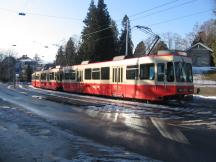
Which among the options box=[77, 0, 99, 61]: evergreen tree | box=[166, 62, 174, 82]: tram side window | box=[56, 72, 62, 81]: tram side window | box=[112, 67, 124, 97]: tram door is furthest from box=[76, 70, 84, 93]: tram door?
box=[77, 0, 99, 61]: evergreen tree

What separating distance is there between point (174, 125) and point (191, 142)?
12.6 ft

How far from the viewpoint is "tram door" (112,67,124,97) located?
31984 millimetres

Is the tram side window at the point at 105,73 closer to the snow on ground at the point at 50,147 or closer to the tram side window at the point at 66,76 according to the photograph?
the tram side window at the point at 66,76

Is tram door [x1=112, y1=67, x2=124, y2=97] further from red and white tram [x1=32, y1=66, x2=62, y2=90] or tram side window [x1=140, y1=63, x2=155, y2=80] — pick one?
red and white tram [x1=32, y1=66, x2=62, y2=90]

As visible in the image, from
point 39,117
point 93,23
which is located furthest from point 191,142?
point 93,23

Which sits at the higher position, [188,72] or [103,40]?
[103,40]

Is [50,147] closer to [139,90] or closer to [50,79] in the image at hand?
[139,90]

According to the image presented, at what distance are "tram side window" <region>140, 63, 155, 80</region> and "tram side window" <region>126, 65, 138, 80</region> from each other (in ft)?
2.87

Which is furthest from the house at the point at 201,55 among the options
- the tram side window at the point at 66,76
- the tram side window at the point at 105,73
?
A: the tram side window at the point at 105,73

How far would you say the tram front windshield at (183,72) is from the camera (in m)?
26.5

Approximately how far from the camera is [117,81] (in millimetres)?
32406

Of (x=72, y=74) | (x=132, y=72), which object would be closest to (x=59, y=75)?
(x=72, y=74)

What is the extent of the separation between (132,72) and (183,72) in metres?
4.26

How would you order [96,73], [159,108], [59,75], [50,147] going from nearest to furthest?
[50,147], [159,108], [96,73], [59,75]
